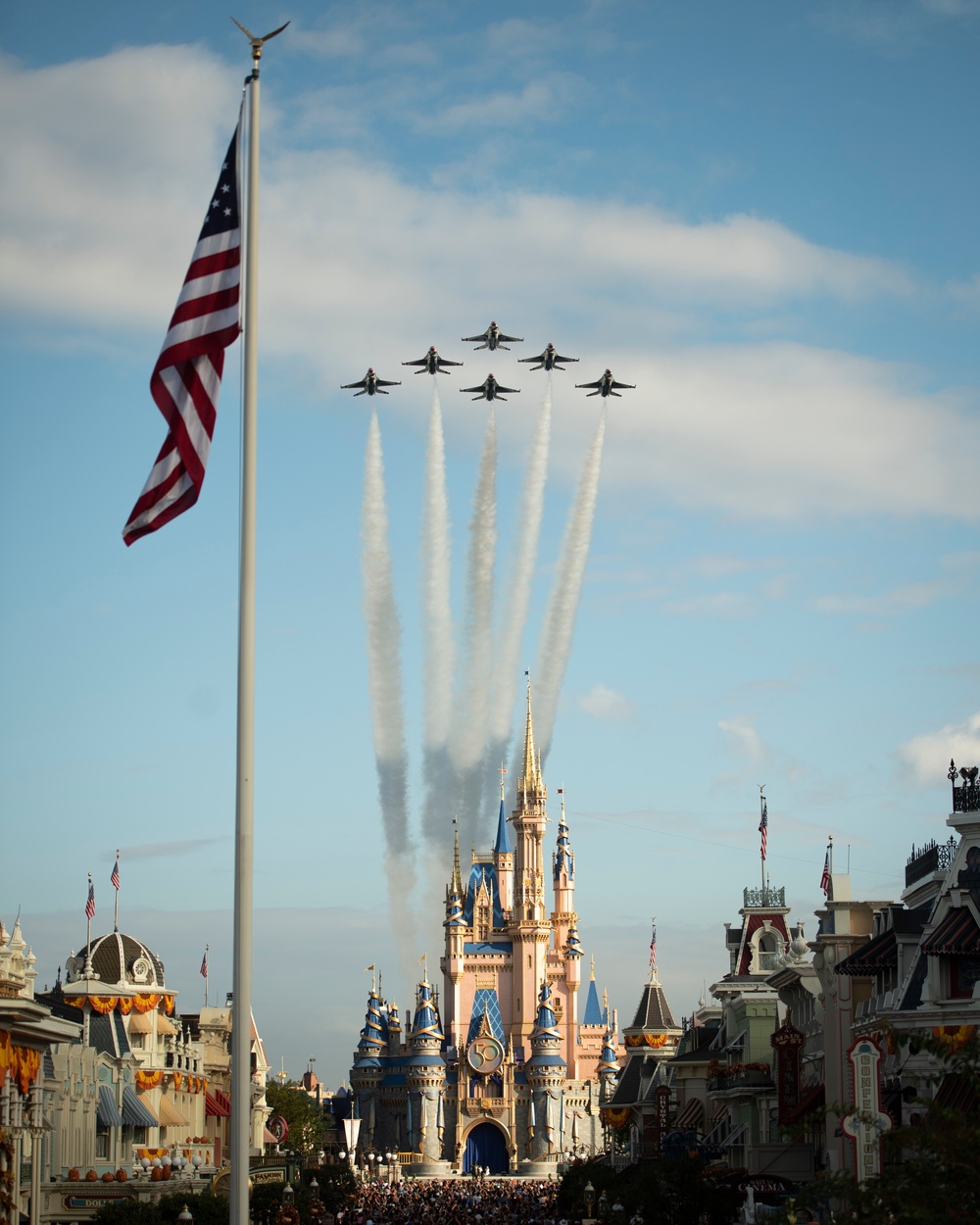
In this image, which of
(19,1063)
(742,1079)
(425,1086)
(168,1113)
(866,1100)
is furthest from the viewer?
(425,1086)

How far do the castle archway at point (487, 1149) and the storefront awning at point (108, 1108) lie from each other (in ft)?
334

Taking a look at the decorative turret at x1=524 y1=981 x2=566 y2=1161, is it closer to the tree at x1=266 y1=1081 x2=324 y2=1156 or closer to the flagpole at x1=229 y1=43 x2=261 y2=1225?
the tree at x1=266 y1=1081 x2=324 y2=1156

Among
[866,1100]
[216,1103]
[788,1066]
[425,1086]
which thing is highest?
[866,1100]

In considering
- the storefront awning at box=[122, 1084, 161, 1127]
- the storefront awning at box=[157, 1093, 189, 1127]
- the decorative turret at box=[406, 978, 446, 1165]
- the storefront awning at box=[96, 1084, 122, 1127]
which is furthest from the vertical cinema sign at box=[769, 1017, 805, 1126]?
the decorative turret at box=[406, 978, 446, 1165]

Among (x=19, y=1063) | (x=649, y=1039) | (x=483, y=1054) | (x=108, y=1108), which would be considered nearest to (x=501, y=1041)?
(x=483, y=1054)

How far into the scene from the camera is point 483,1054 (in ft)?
584

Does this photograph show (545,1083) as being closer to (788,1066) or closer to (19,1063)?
(788,1066)

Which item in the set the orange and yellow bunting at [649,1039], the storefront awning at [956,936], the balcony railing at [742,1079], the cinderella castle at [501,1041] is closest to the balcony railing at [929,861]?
the storefront awning at [956,936]

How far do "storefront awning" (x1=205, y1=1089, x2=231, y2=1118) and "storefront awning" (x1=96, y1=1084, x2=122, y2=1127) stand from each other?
85.9ft

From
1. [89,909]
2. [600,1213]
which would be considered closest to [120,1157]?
[89,909]

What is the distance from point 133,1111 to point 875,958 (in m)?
40.5

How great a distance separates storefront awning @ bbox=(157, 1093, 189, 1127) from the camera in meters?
87.9

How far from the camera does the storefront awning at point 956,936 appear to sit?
151 ft

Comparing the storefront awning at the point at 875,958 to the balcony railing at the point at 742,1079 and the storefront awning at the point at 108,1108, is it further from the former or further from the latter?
the storefront awning at the point at 108,1108
